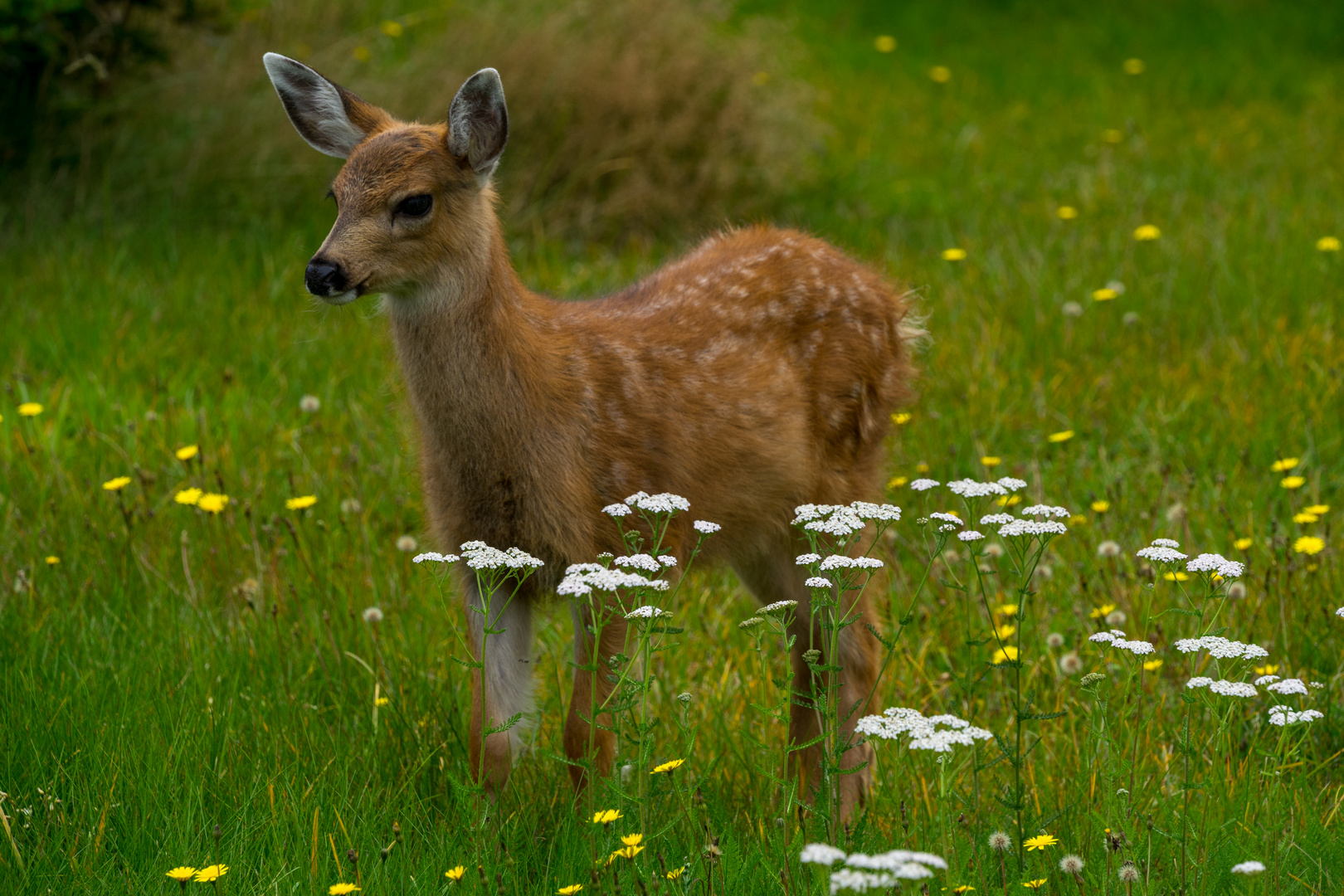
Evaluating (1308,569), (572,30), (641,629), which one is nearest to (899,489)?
(1308,569)

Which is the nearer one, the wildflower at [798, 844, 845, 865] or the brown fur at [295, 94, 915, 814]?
the wildflower at [798, 844, 845, 865]

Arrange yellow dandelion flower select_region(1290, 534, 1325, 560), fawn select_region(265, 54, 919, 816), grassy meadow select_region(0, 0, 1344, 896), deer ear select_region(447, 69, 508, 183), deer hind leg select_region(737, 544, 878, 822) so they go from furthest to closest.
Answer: deer hind leg select_region(737, 544, 878, 822), yellow dandelion flower select_region(1290, 534, 1325, 560), deer ear select_region(447, 69, 508, 183), fawn select_region(265, 54, 919, 816), grassy meadow select_region(0, 0, 1344, 896)

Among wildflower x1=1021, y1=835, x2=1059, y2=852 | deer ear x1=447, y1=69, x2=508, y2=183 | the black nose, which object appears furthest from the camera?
deer ear x1=447, y1=69, x2=508, y2=183

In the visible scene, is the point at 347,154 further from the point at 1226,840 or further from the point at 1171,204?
the point at 1171,204

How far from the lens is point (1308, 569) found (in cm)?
440

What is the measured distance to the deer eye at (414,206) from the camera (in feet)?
12.1

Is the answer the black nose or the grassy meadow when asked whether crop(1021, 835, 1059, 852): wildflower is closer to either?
the grassy meadow

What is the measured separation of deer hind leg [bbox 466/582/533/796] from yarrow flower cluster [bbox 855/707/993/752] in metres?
1.35

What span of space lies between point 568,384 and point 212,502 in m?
1.50

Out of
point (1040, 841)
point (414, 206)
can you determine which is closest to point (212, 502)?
point (414, 206)

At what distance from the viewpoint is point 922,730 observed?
2.46 meters

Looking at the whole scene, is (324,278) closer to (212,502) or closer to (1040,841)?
(212,502)

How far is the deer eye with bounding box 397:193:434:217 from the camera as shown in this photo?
3.70 m

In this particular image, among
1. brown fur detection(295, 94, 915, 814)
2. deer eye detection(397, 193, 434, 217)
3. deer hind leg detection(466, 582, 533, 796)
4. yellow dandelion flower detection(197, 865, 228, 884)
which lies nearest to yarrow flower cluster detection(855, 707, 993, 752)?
brown fur detection(295, 94, 915, 814)
